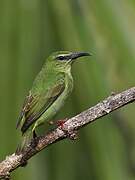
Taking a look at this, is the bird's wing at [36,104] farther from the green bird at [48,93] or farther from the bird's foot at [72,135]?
the bird's foot at [72,135]

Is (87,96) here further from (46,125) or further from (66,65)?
(66,65)

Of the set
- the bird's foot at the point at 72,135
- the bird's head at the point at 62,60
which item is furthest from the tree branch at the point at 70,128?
the bird's head at the point at 62,60

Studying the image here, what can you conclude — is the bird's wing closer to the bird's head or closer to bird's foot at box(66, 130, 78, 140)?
the bird's head

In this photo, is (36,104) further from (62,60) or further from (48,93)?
(62,60)

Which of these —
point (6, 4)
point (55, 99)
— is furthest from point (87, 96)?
point (55, 99)

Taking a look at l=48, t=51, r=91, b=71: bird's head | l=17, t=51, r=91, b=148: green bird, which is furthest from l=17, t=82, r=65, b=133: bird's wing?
l=48, t=51, r=91, b=71: bird's head
